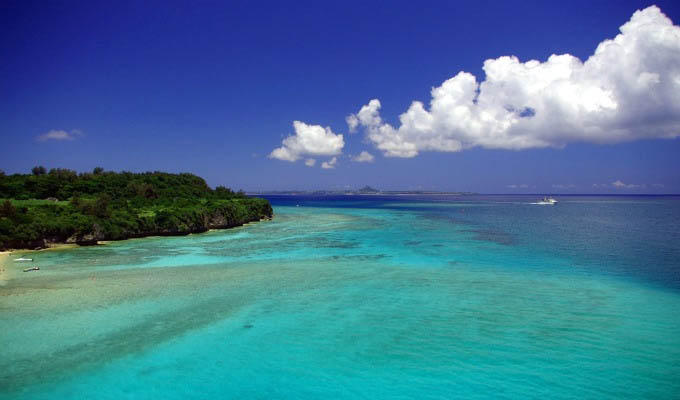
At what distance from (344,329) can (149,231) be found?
3997 centimetres

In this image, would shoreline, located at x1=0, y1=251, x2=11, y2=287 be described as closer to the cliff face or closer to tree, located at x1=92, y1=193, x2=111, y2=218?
the cliff face

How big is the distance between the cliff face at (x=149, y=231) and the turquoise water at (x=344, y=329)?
8106 mm

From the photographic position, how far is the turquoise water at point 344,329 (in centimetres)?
1104

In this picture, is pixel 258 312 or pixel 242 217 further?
pixel 242 217

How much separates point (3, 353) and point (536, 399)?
17.6 meters

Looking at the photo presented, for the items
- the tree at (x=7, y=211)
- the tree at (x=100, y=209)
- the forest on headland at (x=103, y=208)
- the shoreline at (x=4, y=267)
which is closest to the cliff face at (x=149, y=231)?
the forest on headland at (x=103, y=208)

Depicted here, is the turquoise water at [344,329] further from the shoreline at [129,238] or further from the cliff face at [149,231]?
the cliff face at [149,231]

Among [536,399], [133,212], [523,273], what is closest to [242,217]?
[133,212]

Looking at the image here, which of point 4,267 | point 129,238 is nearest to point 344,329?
point 4,267

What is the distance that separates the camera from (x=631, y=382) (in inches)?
433

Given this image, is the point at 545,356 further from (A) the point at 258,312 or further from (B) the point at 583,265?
(B) the point at 583,265

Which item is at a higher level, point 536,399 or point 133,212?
point 133,212

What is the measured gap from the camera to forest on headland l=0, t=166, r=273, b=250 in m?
35.5

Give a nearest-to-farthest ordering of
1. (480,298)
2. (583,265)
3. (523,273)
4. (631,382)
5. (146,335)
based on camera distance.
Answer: (631,382), (146,335), (480,298), (523,273), (583,265)
